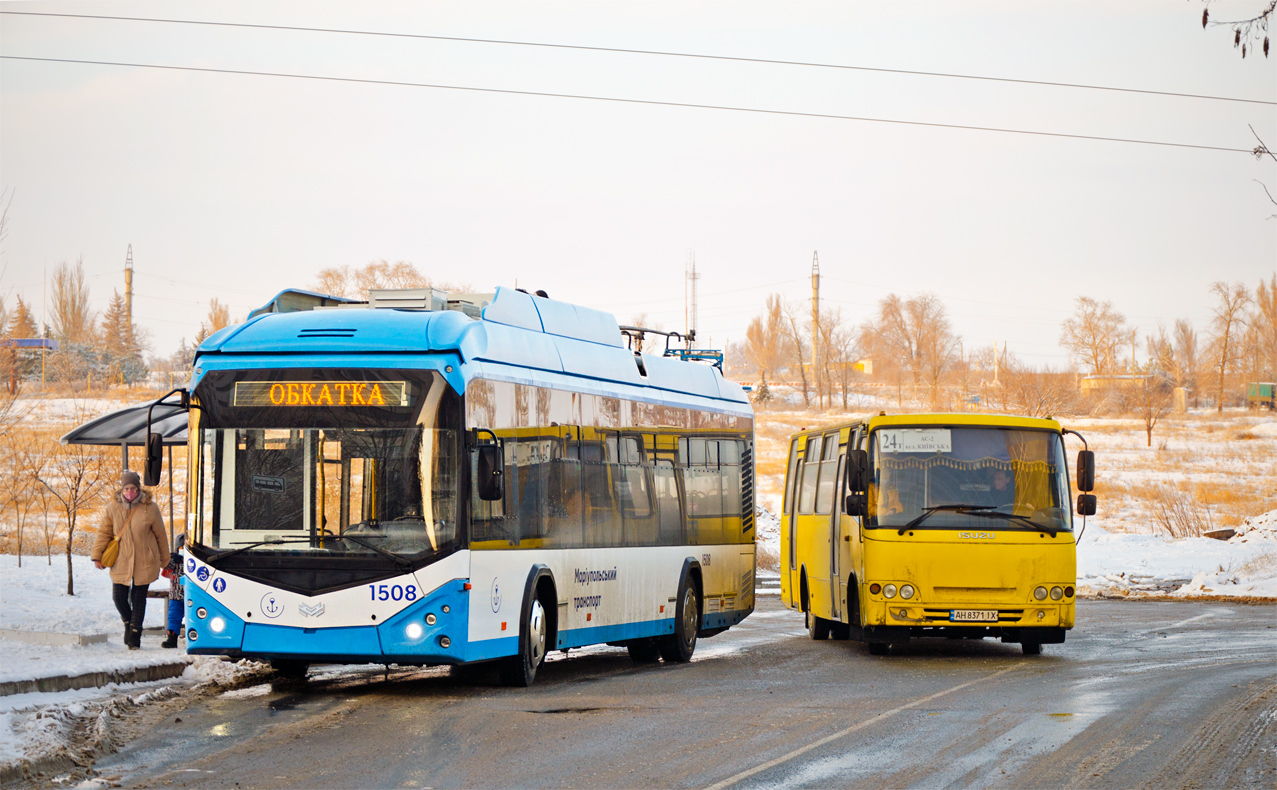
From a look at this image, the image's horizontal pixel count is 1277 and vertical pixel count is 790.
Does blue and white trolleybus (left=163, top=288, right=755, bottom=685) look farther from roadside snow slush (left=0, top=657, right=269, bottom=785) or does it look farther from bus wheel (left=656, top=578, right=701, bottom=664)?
bus wheel (left=656, top=578, right=701, bottom=664)

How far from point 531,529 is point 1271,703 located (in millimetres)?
6657

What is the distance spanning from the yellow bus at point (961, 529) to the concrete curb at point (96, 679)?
7.88 meters

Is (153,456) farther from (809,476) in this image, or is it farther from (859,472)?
(809,476)

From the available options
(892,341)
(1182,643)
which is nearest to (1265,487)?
(1182,643)

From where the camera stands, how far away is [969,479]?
17.0 metres

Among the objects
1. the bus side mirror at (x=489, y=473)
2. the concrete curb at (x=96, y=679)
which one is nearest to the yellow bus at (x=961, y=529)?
the bus side mirror at (x=489, y=473)

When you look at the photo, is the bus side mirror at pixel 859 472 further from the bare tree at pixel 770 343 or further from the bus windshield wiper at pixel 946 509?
the bare tree at pixel 770 343

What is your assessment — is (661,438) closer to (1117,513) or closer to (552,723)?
(552,723)

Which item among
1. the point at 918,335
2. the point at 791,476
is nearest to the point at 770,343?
the point at 918,335

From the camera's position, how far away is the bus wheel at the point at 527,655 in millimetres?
13109

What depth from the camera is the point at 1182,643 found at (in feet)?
62.1

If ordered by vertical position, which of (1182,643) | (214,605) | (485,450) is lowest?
(1182,643)

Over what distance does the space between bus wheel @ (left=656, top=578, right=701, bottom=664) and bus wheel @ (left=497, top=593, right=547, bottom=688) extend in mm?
4152

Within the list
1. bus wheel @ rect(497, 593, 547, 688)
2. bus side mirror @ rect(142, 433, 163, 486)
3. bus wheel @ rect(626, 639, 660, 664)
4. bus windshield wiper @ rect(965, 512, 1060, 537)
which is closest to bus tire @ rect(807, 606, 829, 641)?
bus wheel @ rect(626, 639, 660, 664)
